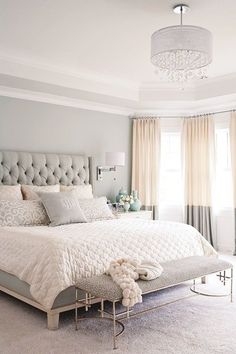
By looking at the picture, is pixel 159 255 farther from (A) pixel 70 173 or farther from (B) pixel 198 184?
(B) pixel 198 184

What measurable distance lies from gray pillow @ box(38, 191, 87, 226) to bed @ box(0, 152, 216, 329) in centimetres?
17

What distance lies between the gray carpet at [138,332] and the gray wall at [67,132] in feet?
8.02

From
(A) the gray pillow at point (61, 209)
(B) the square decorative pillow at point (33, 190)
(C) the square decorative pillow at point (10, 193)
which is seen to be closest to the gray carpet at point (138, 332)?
(A) the gray pillow at point (61, 209)

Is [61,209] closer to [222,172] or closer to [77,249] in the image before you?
[77,249]

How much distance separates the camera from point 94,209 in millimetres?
4992

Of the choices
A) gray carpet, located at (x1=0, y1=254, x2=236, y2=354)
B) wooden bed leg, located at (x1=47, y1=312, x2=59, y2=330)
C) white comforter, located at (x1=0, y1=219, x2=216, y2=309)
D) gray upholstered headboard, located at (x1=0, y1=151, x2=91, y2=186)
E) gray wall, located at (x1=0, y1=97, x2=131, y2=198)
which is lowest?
gray carpet, located at (x1=0, y1=254, x2=236, y2=354)

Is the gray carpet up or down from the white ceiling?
down

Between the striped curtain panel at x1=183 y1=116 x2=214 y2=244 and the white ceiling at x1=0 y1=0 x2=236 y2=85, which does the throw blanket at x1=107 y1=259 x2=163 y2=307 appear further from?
the striped curtain panel at x1=183 y1=116 x2=214 y2=244

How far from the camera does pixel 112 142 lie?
6613mm

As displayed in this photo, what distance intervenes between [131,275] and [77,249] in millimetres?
560

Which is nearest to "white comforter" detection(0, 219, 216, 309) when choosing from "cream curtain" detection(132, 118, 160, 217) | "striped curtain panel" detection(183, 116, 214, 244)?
"striped curtain panel" detection(183, 116, 214, 244)

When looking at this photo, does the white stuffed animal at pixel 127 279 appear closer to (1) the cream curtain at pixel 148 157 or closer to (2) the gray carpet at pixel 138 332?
(2) the gray carpet at pixel 138 332

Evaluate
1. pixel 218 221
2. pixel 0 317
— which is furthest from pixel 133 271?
pixel 218 221

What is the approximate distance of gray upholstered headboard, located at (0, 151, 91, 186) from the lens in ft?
17.0
